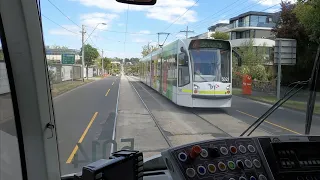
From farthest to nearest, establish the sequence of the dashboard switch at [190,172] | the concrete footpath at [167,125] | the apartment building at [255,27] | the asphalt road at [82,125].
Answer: the concrete footpath at [167,125] → the apartment building at [255,27] → the asphalt road at [82,125] → the dashboard switch at [190,172]

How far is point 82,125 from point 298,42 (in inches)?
106

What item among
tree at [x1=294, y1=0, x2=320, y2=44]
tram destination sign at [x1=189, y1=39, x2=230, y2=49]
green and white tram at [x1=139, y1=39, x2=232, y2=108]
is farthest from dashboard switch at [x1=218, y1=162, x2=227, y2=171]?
green and white tram at [x1=139, y1=39, x2=232, y2=108]

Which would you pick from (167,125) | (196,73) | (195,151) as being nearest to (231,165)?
(195,151)

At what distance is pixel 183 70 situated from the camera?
7.45 metres

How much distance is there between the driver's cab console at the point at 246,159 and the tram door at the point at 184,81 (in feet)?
14.1

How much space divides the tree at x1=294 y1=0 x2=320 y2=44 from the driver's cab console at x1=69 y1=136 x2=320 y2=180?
948mm

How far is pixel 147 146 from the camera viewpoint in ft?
11.4

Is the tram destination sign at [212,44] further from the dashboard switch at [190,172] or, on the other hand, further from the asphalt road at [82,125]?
the dashboard switch at [190,172]

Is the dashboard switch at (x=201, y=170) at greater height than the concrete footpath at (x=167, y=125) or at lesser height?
greater

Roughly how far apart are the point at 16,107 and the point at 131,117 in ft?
11.7

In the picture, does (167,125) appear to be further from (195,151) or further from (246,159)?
(195,151)

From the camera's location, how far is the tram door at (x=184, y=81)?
6.95m

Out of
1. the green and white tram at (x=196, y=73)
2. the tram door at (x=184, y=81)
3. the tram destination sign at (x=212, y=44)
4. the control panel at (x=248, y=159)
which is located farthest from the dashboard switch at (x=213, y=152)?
the tram door at (x=184, y=81)

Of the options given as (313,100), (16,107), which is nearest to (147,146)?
(313,100)
